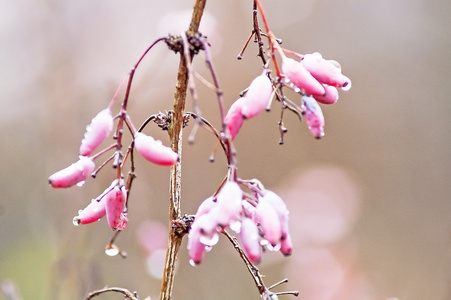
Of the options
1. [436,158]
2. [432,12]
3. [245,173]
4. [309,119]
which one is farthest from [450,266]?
[432,12]

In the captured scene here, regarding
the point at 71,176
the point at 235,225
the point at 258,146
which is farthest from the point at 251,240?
the point at 258,146

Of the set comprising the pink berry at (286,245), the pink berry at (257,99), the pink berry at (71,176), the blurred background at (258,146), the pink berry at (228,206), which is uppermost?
the blurred background at (258,146)

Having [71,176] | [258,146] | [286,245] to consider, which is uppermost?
[258,146]

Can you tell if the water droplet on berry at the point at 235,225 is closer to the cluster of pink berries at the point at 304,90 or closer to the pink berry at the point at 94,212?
the cluster of pink berries at the point at 304,90

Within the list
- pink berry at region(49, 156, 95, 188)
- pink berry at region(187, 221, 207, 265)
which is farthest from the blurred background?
pink berry at region(187, 221, 207, 265)

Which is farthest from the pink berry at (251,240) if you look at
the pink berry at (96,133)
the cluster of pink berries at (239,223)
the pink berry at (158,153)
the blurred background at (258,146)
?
the blurred background at (258,146)

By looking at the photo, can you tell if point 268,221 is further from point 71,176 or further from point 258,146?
point 258,146
